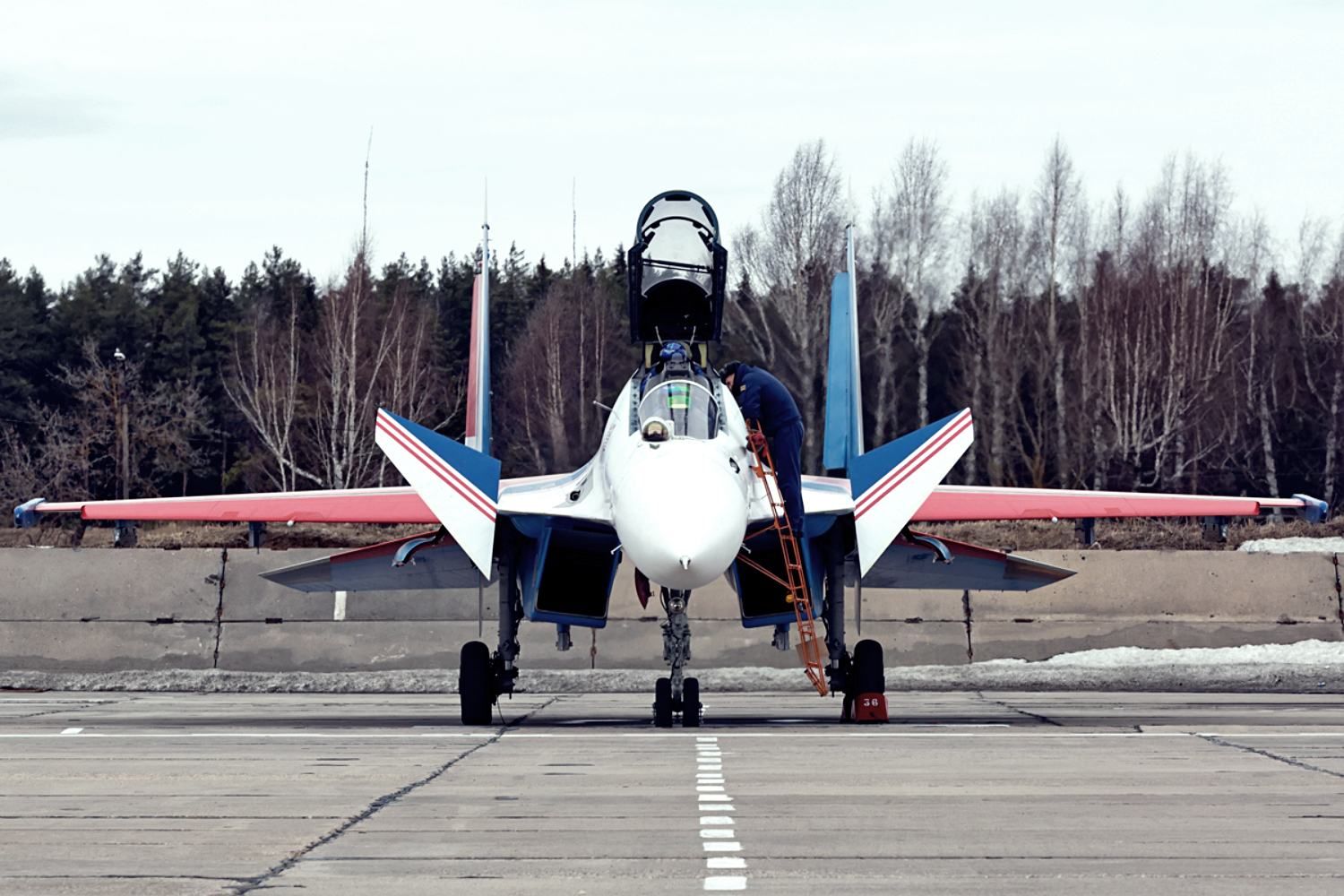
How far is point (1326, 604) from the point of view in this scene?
19141 mm

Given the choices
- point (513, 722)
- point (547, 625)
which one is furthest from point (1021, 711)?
point (547, 625)

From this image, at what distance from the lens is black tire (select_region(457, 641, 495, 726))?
1297 centimetres

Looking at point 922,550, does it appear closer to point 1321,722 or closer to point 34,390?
point 1321,722

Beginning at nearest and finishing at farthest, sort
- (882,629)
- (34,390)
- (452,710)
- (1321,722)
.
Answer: (1321,722) → (452,710) → (882,629) → (34,390)

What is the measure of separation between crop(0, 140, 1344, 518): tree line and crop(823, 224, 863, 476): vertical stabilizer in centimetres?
2358

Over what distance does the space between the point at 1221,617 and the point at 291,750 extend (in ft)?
40.8

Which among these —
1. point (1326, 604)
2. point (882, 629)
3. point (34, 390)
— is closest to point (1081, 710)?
point (882, 629)

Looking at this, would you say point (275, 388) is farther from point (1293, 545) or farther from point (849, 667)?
point (849, 667)

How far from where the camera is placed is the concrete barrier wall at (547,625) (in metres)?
19.0

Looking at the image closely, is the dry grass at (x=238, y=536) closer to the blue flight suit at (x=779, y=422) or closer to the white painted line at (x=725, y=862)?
the blue flight suit at (x=779, y=422)

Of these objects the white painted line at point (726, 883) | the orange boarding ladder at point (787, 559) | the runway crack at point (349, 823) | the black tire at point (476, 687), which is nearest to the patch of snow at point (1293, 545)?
the orange boarding ladder at point (787, 559)

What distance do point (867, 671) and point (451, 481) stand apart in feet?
11.9

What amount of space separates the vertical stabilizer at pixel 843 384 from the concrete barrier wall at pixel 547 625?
446 centimetres

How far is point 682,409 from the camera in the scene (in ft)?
→ 38.5
